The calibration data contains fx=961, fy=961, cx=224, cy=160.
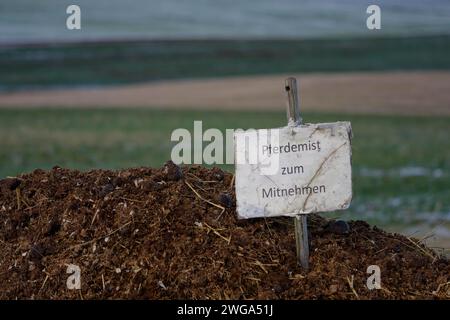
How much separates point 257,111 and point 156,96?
207 inches

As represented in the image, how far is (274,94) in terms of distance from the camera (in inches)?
1232

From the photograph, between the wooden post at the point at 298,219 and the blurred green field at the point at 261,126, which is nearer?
the wooden post at the point at 298,219

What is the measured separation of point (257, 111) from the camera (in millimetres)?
27938

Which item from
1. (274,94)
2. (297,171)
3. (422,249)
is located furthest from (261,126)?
(297,171)

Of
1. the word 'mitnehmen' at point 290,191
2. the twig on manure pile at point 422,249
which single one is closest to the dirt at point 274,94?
the twig on manure pile at point 422,249

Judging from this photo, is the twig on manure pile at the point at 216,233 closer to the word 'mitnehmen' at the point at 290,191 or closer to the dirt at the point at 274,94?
the word 'mitnehmen' at the point at 290,191

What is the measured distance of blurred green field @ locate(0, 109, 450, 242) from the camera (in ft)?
44.5

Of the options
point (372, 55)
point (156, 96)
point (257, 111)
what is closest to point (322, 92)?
point (257, 111)

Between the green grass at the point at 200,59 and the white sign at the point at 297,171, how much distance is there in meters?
31.0

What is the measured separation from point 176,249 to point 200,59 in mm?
35940

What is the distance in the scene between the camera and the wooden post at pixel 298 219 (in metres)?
4.56

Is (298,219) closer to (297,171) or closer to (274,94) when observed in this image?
(297,171)

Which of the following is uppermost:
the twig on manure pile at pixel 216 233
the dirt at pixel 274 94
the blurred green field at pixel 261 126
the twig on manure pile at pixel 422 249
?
the dirt at pixel 274 94

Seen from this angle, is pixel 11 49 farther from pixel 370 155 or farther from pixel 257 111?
pixel 370 155
